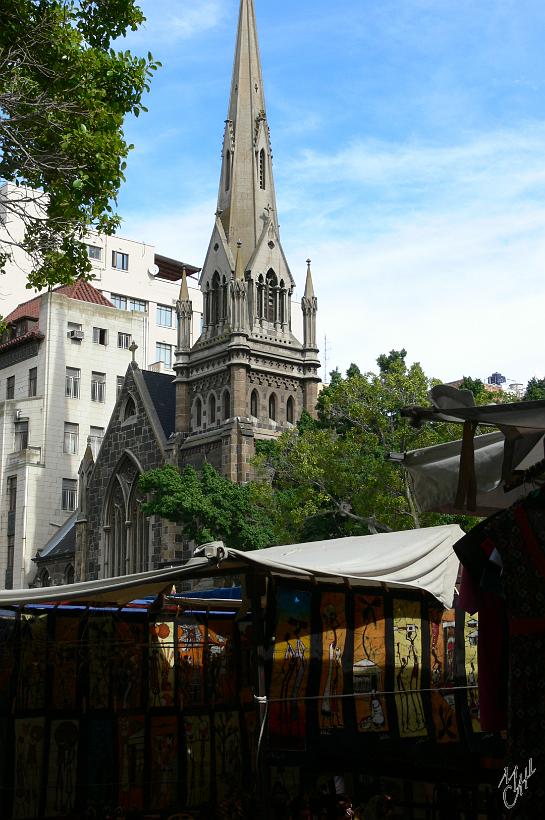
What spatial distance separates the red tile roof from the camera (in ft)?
221

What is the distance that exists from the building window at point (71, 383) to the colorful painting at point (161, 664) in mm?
55303

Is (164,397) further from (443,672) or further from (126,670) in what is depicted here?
(443,672)

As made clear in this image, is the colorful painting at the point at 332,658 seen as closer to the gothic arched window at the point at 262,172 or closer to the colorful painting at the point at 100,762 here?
the colorful painting at the point at 100,762

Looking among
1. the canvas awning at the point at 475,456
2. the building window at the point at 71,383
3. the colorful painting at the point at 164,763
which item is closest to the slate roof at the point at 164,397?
the building window at the point at 71,383

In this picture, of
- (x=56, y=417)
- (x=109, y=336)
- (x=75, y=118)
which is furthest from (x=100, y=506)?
(x=75, y=118)

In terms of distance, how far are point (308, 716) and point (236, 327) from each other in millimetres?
42848

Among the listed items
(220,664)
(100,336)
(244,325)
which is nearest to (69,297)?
(100,336)

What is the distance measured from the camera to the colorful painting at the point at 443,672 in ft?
34.8

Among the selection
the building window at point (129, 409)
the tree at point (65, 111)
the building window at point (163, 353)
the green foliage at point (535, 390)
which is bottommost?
the tree at point (65, 111)

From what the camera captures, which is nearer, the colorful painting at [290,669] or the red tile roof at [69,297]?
the colorful painting at [290,669]

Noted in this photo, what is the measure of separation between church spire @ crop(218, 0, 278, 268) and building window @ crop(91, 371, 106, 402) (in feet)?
50.1

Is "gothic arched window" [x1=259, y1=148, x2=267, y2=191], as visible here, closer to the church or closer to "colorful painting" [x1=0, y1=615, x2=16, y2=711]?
the church

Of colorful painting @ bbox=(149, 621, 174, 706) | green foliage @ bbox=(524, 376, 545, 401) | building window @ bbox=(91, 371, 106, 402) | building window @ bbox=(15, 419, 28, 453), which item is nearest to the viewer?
colorful painting @ bbox=(149, 621, 174, 706)

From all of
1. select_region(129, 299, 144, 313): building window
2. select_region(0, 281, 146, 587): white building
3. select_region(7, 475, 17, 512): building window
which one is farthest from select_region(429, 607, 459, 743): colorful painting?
select_region(129, 299, 144, 313): building window
